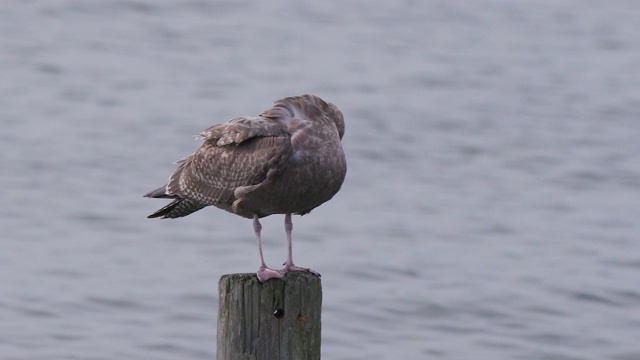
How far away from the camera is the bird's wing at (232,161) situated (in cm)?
802

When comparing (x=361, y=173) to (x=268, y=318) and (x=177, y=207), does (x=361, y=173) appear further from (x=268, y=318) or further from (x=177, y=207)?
(x=268, y=318)

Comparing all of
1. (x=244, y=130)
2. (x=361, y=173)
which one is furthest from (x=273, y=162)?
(x=361, y=173)

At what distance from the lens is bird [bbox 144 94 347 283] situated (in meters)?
7.91

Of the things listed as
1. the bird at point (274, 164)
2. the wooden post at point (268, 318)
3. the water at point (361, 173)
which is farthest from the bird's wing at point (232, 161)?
the water at point (361, 173)

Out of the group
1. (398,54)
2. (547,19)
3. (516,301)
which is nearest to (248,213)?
(516,301)

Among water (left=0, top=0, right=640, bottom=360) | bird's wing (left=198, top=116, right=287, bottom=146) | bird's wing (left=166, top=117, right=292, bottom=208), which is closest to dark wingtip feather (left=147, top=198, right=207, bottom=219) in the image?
bird's wing (left=166, top=117, right=292, bottom=208)

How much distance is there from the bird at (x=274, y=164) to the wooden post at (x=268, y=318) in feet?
0.95

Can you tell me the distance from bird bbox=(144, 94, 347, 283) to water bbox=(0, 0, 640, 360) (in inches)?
227

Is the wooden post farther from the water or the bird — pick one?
the water

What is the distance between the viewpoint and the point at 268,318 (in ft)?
23.7

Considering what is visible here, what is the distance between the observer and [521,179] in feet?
Answer: 73.7

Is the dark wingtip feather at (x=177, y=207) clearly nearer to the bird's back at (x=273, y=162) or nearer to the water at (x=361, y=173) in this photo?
the bird's back at (x=273, y=162)

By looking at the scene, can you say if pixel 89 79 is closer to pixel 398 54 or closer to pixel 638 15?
pixel 398 54

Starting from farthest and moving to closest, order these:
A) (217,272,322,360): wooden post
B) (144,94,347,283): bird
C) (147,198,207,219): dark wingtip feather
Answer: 1. (147,198,207,219): dark wingtip feather
2. (144,94,347,283): bird
3. (217,272,322,360): wooden post
